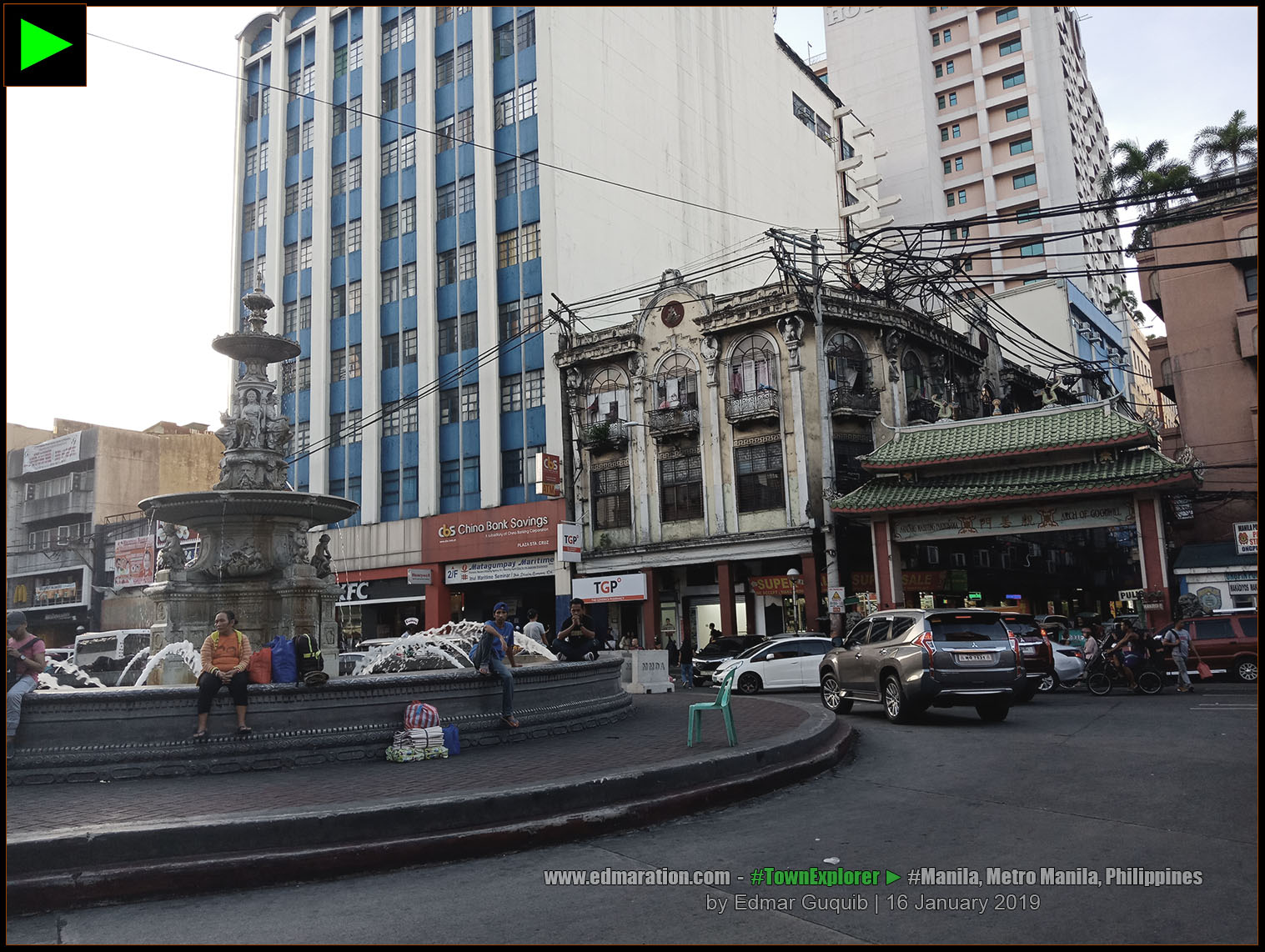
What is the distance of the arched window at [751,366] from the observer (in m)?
34.7

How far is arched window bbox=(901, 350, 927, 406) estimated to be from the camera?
118ft

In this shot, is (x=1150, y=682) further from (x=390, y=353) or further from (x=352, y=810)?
(x=390, y=353)

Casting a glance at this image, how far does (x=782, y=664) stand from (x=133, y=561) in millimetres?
42360

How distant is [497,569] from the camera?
38625 millimetres

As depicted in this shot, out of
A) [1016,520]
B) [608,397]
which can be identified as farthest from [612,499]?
[1016,520]

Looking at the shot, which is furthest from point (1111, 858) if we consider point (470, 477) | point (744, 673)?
point (470, 477)

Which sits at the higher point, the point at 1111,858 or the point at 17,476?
the point at 17,476

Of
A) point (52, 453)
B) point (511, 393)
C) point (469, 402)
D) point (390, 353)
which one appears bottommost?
point (469, 402)

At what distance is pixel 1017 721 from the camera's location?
15070mm

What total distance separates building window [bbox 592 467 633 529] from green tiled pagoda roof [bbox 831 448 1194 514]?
909cm

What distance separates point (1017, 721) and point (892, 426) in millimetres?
19409

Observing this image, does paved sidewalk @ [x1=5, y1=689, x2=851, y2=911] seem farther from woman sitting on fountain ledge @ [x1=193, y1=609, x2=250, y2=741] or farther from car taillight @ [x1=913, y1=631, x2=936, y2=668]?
car taillight @ [x1=913, y1=631, x2=936, y2=668]

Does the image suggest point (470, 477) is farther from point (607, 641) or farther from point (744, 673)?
point (744, 673)

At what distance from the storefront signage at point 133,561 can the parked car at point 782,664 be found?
39.1 metres
